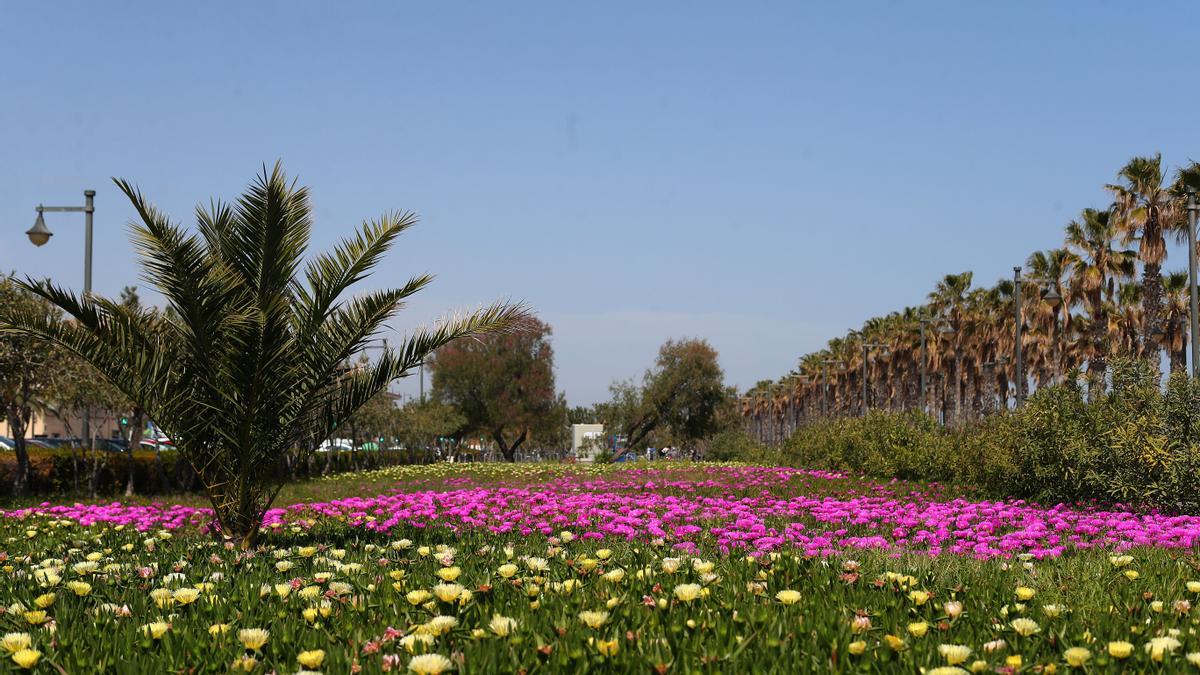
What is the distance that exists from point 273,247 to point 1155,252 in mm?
29443

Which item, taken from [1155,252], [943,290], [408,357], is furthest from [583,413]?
[408,357]

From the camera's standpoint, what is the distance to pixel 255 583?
5.79 meters

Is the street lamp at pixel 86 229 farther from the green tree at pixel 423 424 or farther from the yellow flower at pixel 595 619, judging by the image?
the green tree at pixel 423 424

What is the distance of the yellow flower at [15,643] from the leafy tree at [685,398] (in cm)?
5878

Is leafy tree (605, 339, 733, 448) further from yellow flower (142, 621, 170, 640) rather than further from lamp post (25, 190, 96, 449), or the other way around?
yellow flower (142, 621, 170, 640)

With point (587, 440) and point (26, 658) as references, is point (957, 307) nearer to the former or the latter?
point (587, 440)

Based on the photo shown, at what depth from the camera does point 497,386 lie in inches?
2301

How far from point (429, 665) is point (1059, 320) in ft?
145


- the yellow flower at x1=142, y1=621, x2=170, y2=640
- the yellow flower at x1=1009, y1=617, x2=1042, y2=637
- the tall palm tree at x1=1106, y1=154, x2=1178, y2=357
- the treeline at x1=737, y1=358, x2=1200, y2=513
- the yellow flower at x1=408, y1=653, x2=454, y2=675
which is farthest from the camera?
the tall palm tree at x1=1106, y1=154, x2=1178, y2=357

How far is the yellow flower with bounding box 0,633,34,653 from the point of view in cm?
392

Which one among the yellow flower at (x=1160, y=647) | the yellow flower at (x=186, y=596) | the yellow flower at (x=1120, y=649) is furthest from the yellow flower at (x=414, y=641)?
the yellow flower at (x=1160, y=647)

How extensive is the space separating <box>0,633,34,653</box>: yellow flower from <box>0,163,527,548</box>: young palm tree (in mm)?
5583

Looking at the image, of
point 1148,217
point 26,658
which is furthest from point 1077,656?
point 1148,217

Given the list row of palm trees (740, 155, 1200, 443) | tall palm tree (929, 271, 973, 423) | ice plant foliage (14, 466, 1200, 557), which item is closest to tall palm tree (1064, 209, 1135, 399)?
row of palm trees (740, 155, 1200, 443)
